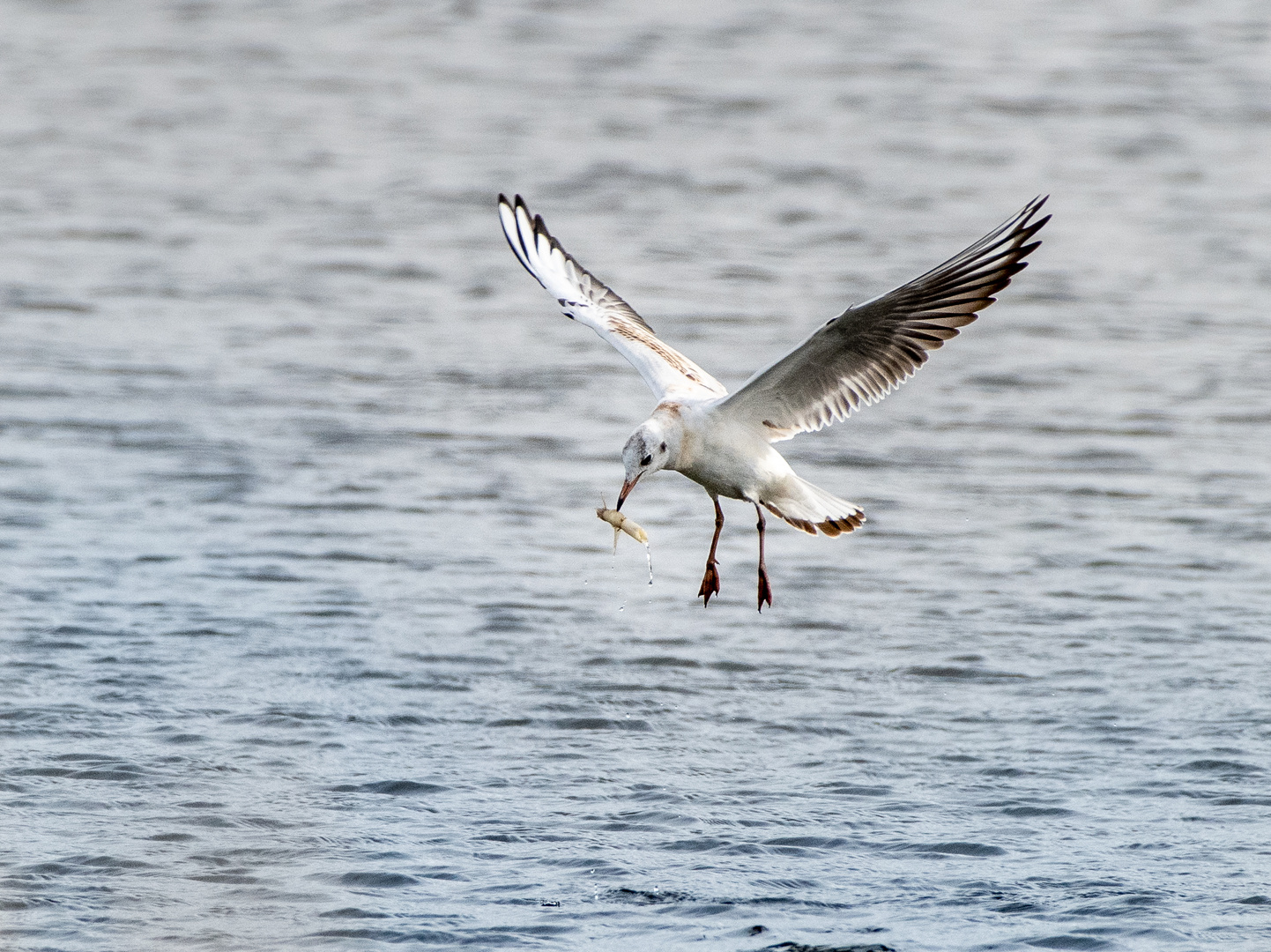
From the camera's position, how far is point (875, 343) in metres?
8.30

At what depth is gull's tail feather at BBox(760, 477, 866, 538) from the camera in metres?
8.81

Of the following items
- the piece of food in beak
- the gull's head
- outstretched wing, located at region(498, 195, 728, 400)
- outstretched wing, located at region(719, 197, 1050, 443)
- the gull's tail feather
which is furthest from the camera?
outstretched wing, located at region(498, 195, 728, 400)

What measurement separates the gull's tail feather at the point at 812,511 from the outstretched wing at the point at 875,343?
25 centimetres

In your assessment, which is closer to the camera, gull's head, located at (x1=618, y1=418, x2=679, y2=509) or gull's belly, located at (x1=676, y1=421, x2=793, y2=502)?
gull's head, located at (x1=618, y1=418, x2=679, y2=509)

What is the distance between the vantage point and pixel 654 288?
16000 millimetres

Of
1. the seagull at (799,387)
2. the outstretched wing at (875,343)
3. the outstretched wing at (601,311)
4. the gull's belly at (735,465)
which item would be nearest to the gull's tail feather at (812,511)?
the seagull at (799,387)

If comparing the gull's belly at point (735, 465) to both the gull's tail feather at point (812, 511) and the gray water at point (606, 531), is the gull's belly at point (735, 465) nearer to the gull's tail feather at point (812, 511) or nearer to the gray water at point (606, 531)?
the gull's tail feather at point (812, 511)

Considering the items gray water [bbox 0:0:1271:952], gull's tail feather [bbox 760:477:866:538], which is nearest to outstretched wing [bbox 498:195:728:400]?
gull's tail feather [bbox 760:477:866:538]

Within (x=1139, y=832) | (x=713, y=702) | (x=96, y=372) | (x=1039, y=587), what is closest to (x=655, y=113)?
(x=96, y=372)

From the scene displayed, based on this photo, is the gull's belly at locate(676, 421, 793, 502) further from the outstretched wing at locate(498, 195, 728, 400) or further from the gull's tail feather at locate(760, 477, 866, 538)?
the outstretched wing at locate(498, 195, 728, 400)

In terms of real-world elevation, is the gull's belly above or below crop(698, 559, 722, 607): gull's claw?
above

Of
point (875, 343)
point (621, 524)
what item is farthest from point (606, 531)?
point (875, 343)

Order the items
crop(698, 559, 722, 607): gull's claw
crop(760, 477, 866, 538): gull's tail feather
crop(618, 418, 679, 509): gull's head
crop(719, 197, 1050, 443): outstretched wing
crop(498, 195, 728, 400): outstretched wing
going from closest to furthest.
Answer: crop(719, 197, 1050, 443): outstretched wing → crop(618, 418, 679, 509): gull's head → crop(698, 559, 722, 607): gull's claw → crop(760, 477, 866, 538): gull's tail feather → crop(498, 195, 728, 400): outstretched wing

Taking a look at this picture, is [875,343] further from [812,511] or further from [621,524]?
[621,524]
